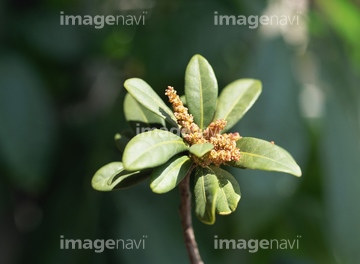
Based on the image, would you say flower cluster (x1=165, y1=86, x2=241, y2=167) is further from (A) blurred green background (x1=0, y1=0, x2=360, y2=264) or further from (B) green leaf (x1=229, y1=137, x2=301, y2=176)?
(A) blurred green background (x1=0, y1=0, x2=360, y2=264)

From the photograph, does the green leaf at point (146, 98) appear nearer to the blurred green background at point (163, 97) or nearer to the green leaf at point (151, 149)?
the green leaf at point (151, 149)

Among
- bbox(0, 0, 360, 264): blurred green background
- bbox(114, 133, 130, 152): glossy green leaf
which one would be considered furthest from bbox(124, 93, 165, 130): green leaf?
bbox(0, 0, 360, 264): blurred green background

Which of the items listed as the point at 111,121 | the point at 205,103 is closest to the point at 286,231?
the point at 111,121

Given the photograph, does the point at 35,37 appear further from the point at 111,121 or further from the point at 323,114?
the point at 323,114

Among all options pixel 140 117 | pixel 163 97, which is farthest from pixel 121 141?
pixel 163 97

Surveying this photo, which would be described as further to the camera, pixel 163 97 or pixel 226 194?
pixel 163 97

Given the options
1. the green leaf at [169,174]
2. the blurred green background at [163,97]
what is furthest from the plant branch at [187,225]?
the blurred green background at [163,97]

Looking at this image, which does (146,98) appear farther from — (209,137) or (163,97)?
(163,97)
